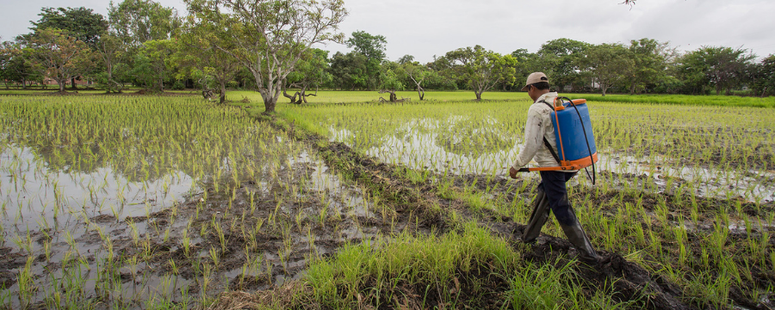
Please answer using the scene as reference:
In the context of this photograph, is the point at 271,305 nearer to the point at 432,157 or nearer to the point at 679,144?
the point at 432,157

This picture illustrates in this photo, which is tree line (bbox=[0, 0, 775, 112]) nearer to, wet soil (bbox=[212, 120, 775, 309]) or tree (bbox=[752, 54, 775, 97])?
tree (bbox=[752, 54, 775, 97])

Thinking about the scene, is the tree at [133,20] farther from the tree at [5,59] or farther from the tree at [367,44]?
the tree at [367,44]

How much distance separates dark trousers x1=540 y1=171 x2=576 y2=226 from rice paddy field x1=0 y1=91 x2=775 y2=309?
0.28 meters

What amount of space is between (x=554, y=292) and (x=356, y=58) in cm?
4188

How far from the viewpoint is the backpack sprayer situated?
7.23ft

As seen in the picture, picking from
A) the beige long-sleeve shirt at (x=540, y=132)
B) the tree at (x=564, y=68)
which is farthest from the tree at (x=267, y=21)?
the tree at (x=564, y=68)

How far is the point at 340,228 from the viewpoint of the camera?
3252 mm

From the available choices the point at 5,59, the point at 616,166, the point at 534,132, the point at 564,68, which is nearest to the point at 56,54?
the point at 5,59

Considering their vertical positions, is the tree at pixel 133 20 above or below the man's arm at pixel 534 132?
above

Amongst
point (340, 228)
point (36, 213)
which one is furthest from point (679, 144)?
point (36, 213)

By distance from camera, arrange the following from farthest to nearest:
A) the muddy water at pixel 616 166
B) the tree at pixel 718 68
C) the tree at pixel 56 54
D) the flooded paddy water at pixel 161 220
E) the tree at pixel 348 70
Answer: the tree at pixel 348 70, the tree at pixel 718 68, the tree at pixel 56 54, the muddy water at pixel 616 166, the flooded paddy water at pixel 161 220

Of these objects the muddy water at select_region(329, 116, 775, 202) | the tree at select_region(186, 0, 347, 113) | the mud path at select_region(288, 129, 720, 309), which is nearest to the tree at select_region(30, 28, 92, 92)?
the tree at select_region(186, 0, 347, 113)

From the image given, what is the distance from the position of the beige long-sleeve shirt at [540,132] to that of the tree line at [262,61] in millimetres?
12275

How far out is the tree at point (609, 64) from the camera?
→ 94.7 feet
